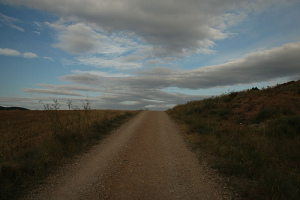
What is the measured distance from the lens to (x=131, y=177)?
16.1 ft

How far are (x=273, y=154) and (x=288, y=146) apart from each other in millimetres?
1034

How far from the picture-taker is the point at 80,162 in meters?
6.11

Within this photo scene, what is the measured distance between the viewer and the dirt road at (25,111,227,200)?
160 inches

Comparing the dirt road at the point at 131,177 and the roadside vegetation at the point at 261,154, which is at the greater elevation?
the roadside vegetation at the point at 261,154

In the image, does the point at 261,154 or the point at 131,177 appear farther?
the point at 261,154

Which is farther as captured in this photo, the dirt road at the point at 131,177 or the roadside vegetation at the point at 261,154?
the dirt road at the point at 131,177

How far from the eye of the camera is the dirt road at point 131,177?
4074mm

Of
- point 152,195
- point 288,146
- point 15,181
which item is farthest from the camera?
point 288,146

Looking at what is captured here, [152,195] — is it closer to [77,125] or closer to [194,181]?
[194,181]

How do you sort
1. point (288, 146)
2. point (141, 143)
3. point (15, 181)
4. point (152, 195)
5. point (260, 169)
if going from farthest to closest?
1. point (141, 143)
2. point (288, 146)
3. point (260, 169)
4. point (15, 181)
5. point (152, 195)

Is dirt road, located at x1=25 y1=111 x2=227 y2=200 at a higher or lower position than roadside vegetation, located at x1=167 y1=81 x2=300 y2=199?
lower

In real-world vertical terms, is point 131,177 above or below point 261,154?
below

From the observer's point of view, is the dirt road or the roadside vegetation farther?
the dirt road

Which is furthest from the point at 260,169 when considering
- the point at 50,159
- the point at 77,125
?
the point at 77,125
